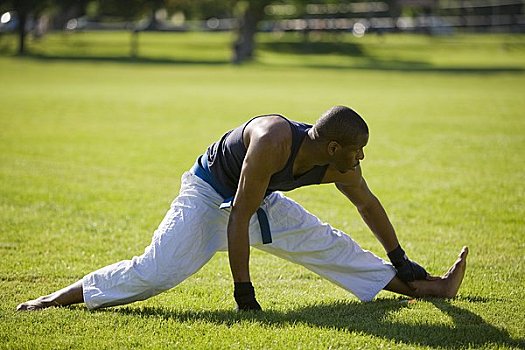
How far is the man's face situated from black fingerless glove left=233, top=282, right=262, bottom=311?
102 cm

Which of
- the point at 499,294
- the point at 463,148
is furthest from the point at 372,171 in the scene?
the point at 499,294

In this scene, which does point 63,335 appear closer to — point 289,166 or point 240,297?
point 240,297

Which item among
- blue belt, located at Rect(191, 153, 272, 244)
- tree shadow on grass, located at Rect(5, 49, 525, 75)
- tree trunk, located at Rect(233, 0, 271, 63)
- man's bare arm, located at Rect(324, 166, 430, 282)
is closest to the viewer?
blue belt, located at Rect(191, 153, 272, 244)

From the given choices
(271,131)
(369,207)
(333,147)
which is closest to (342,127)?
(333,147)

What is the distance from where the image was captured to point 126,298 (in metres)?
6.21

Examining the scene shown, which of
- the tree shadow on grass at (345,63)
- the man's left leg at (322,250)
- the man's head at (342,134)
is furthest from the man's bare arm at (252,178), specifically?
the tree shadow on grass at (345,63)

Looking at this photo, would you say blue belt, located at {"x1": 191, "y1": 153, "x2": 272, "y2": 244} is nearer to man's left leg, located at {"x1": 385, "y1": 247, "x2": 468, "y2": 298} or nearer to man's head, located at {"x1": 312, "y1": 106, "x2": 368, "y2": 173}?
man's head, located at {"x1": 312, "y1": 106, "x2": 368, "y2": 173}

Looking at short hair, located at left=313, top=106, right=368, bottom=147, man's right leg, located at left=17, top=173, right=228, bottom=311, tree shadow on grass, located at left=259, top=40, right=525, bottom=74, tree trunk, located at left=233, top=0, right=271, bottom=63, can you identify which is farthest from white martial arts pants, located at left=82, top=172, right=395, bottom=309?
tree trunk, located at left=233, top=0, right=271, bottom=63

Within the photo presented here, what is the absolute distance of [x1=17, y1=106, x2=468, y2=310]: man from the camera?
583cm

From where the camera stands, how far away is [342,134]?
5.74 m

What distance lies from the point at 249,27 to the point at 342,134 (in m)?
58.7

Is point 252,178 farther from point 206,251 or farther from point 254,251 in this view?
point 254,251

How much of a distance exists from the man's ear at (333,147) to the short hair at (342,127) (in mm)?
22

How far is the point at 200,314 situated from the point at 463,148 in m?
11.8
